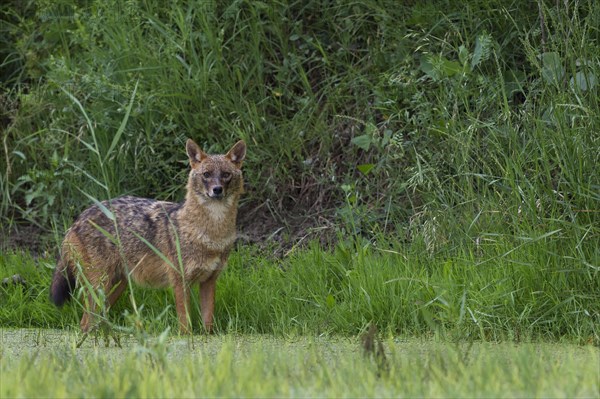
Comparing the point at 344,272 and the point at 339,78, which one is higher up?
the point at 339,78

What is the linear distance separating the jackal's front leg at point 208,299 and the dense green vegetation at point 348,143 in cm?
17

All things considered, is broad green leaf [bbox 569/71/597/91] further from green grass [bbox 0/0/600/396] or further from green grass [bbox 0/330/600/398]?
green grass [bbox 0/330/600/398]

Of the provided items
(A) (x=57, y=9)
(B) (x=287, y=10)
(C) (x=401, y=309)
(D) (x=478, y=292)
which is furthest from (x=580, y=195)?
(A) (x=57, y=9)

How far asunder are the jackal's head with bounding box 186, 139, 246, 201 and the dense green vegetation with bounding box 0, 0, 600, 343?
1.93 feet

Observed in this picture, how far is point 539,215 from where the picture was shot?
6355 millimetres

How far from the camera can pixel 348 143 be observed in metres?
8.83

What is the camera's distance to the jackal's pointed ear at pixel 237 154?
768 cm

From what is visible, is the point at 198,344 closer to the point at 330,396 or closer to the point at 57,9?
the point at 330,396

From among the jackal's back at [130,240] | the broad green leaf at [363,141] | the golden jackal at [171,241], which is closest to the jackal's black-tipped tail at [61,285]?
the golden jackal at [171,241]

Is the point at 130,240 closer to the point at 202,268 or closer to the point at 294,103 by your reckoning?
the point at 202,268

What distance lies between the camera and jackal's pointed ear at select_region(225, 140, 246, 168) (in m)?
7.68

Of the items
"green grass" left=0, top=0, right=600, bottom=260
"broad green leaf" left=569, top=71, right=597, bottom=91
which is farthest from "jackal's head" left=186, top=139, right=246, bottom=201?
"broad green leaf" left=569, top=71, right=597, bottom=91

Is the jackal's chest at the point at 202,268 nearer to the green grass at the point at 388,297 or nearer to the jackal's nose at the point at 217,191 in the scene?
the green grass at the point at 388,297

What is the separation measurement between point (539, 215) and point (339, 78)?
3069 mm
